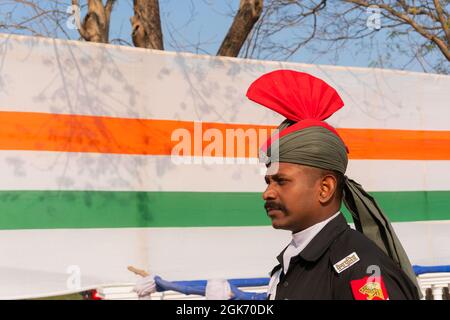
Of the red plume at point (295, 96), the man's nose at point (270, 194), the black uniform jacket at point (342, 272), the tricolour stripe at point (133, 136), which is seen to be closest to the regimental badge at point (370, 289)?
the black uniform jacket at point (342, 272)

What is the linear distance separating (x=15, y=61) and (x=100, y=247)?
1.57m

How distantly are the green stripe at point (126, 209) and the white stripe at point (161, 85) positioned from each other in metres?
0.65

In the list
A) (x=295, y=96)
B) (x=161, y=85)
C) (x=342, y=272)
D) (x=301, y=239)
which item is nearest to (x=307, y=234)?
(x=301, y=239)

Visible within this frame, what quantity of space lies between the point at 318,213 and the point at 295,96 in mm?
403

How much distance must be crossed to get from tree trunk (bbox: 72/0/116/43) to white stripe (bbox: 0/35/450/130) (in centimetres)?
69

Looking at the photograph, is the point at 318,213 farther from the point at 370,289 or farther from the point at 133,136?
the point at 133,136

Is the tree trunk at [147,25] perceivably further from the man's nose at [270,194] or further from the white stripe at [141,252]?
the man's nose at [270,194]

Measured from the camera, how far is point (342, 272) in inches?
78.9

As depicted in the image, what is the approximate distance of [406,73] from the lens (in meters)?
6.86

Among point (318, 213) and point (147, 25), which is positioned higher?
point (147, 25)

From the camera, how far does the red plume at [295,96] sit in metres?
2.32

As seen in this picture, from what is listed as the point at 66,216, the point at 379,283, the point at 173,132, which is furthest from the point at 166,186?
the point at 379,283

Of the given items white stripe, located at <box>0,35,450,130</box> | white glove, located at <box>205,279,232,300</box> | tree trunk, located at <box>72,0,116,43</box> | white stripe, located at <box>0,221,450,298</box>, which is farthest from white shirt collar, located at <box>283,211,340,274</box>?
tree trunk, located at <box>72,0,116,43</box>
